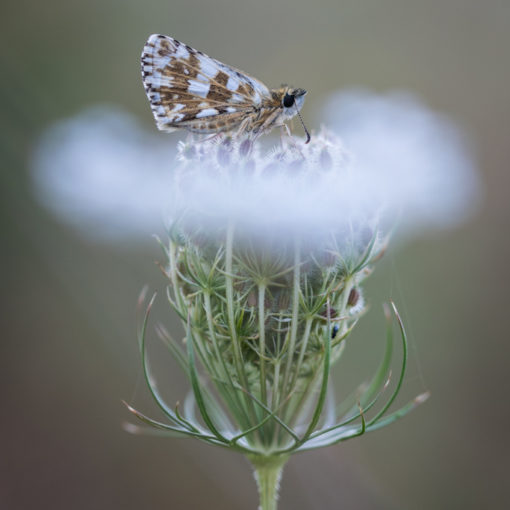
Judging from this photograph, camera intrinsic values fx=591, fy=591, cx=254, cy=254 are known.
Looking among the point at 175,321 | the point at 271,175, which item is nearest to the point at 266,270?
the point at 271,175

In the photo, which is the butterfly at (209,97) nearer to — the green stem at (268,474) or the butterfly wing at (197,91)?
the butterfly wing at (197,91)

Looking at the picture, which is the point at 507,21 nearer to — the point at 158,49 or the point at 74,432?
the point at 158,49

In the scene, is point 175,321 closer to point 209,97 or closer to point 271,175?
point 209,97

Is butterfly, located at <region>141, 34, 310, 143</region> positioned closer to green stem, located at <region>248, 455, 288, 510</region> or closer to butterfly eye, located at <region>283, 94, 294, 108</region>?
butterfly eye, located at <region>283, 94, 294, 108</region>

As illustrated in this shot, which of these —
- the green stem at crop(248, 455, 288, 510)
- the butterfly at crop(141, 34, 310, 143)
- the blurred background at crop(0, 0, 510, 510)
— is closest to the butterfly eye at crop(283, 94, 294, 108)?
the butterfly at crop(141, 34, 310, 143)

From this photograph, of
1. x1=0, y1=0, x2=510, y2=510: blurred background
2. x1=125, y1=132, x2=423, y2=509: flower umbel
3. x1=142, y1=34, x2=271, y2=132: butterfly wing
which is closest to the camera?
x1=125, y1=132, x2=423, y2=509: flower umbel

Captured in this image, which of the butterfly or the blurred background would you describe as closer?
the butterfly
